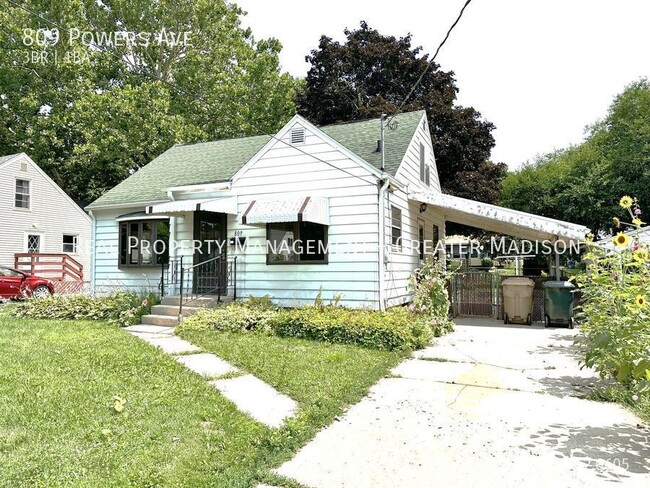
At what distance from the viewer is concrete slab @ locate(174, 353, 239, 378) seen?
562cm

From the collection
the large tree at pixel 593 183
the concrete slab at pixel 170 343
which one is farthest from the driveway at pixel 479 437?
the large tree at pixel 593 183

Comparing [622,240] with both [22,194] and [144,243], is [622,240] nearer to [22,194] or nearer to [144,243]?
[144,243]

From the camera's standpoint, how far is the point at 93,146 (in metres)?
25.2

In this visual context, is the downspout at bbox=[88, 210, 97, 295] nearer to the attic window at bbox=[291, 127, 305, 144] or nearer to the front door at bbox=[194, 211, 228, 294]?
the front door at bbox=[194, 211, 228, 294]

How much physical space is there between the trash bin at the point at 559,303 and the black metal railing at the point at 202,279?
7545 millimetres

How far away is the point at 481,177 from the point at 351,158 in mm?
15144

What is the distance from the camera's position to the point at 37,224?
22.7 meters

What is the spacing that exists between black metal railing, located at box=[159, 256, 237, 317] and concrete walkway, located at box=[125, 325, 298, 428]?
276 centimetres

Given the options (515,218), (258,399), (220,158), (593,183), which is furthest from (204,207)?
(593,183)

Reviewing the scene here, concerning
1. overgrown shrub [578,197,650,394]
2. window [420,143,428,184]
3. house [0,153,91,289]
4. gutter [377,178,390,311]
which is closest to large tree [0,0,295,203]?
house [0,153,91,289]

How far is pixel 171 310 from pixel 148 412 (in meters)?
6.17

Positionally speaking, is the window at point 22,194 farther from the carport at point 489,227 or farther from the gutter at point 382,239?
the gutter at point 382,239

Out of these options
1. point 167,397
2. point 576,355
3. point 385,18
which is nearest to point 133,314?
point 167,397

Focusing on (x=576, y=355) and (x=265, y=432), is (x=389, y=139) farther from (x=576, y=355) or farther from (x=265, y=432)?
(x=265, y=432)
